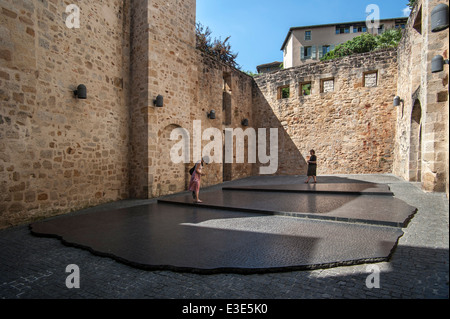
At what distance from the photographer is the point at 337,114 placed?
41.4 ft

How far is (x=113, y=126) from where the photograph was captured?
7.87 metres

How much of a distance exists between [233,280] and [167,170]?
674 cm

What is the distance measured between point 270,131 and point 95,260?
12465mm

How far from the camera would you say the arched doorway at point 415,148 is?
8.48 metres

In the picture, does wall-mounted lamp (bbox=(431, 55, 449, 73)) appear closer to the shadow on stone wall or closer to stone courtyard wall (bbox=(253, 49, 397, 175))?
stone courtyard wall (bbox=(253, 49, 397, 175))

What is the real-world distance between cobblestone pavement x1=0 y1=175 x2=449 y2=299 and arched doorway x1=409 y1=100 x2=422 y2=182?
6.34m

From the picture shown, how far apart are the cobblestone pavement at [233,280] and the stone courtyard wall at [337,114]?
9514 mm

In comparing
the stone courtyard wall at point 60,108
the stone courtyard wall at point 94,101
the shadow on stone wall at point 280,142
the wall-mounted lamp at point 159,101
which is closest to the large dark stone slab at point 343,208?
the stone courtyard wall at point 94,101

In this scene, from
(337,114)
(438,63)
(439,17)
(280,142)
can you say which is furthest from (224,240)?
(280,142)
